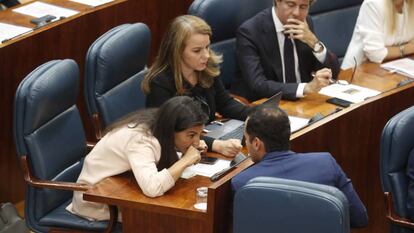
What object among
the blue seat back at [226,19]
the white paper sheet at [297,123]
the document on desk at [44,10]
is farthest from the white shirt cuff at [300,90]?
the document on desk at [44,10]

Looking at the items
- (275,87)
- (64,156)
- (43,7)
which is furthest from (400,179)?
(43,7)

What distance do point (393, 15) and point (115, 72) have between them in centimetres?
162

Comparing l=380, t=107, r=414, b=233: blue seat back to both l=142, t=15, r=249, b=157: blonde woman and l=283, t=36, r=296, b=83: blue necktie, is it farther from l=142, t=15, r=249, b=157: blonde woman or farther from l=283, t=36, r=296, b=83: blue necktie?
l=283, t=36, r=296, b=83: blue necktie

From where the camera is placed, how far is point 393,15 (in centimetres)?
457

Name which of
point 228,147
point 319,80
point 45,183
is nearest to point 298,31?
point 319,80

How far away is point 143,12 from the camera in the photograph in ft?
16.5

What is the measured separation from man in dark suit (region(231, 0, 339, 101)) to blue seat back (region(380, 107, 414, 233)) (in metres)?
0.85

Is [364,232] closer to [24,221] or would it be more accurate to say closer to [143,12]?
[24,221]

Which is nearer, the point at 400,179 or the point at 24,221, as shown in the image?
the point at 400,179

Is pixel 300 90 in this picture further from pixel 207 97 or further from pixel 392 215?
pixel 392 215

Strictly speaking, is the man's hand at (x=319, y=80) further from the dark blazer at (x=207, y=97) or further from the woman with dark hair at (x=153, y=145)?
the woman with dark hair at (x=153, y=145)

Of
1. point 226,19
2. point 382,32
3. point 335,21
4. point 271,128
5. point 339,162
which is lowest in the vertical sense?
point 339,162

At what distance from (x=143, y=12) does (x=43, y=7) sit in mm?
656

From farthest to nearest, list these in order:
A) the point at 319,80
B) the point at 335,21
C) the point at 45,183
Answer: the point at 335,21 < the point at 319,80 < the point at 45,183
